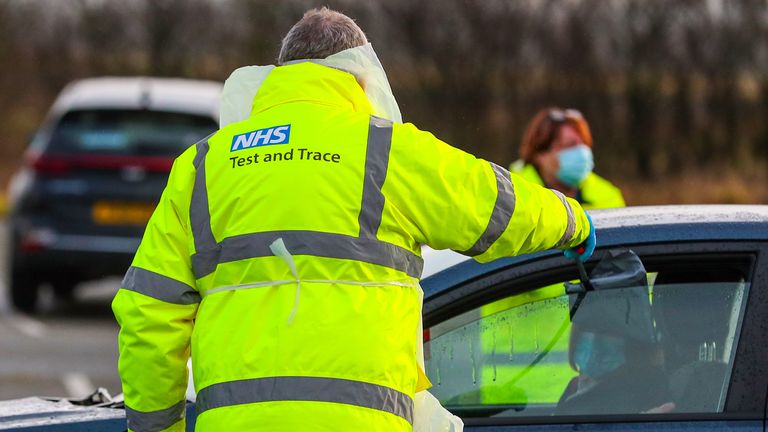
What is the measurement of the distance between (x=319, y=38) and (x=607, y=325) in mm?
1071

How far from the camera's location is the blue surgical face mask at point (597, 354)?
3641 mm

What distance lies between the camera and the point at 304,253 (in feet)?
9.63

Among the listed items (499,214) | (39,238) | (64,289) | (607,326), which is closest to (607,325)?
(607,326)

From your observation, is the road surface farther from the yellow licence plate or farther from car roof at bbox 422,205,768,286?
car roof at bbox 422,205,768,286

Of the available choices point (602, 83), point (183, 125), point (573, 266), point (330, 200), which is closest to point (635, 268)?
point (573, 266)

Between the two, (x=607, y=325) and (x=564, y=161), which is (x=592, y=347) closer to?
(x=607, y=325)

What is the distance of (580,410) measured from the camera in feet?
11.7

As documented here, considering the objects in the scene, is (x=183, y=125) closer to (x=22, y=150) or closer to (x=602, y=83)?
(x=602, y=83)

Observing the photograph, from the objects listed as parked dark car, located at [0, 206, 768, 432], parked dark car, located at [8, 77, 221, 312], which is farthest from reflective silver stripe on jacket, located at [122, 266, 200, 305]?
parked dark car, located at [8, 77, 221, 312]

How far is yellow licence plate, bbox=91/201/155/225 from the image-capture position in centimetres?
1142

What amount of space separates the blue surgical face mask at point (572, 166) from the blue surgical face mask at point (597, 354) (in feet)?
8.52

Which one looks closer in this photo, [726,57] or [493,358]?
[493,358]

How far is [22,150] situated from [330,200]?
87.2 feet

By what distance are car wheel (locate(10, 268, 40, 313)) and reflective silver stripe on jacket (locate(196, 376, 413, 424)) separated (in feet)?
31.1
